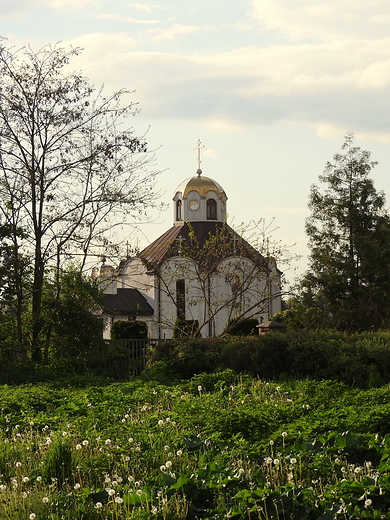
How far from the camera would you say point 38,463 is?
5.80 meters

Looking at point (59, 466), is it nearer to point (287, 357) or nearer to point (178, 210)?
point (287, 357)

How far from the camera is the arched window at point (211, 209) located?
156 feet

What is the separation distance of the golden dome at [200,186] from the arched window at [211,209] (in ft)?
2.04

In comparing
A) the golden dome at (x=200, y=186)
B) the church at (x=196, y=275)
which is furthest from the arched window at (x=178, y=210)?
the golden dome at (x=200, y=186)

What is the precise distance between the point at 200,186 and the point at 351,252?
2077 cm

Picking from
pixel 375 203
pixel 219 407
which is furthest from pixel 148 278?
pixel 219 407

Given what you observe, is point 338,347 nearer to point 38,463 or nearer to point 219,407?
point 219,407

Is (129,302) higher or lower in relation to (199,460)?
higher

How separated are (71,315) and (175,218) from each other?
33.1 meters

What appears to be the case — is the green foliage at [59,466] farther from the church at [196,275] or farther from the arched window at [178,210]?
the arched window at [178,210]

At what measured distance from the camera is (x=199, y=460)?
5.37 meters

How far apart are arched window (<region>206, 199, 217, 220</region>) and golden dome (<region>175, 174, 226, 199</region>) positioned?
62 centimetres

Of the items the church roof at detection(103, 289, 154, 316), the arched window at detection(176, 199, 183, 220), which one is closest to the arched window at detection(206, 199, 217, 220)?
the arched window at detection(176, 199, 183, 220)

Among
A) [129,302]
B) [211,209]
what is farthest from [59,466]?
[211,209]
